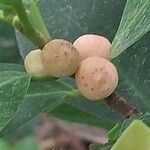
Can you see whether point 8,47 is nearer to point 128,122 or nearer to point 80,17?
point 80,17

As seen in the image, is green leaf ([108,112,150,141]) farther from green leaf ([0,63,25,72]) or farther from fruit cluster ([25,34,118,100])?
green leaf ([0,63,25,72])

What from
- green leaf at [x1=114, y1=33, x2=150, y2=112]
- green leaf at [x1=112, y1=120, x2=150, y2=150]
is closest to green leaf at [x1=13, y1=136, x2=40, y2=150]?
green leaf at [x1=114, y1=33, x2=150, y2=112]

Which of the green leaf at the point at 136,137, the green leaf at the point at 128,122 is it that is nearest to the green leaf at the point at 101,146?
the green leaf at the point at 128,122

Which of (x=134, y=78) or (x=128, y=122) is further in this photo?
(x=134, y=78)

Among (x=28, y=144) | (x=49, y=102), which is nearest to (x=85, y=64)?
(x=49, y=102)

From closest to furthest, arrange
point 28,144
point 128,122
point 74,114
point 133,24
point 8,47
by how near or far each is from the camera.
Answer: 1. point 133,24
2. point 128,122
3. point 74,114
4. point 8,47
5. point 28,144

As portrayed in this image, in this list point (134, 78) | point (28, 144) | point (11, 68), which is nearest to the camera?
point (11, 68)
